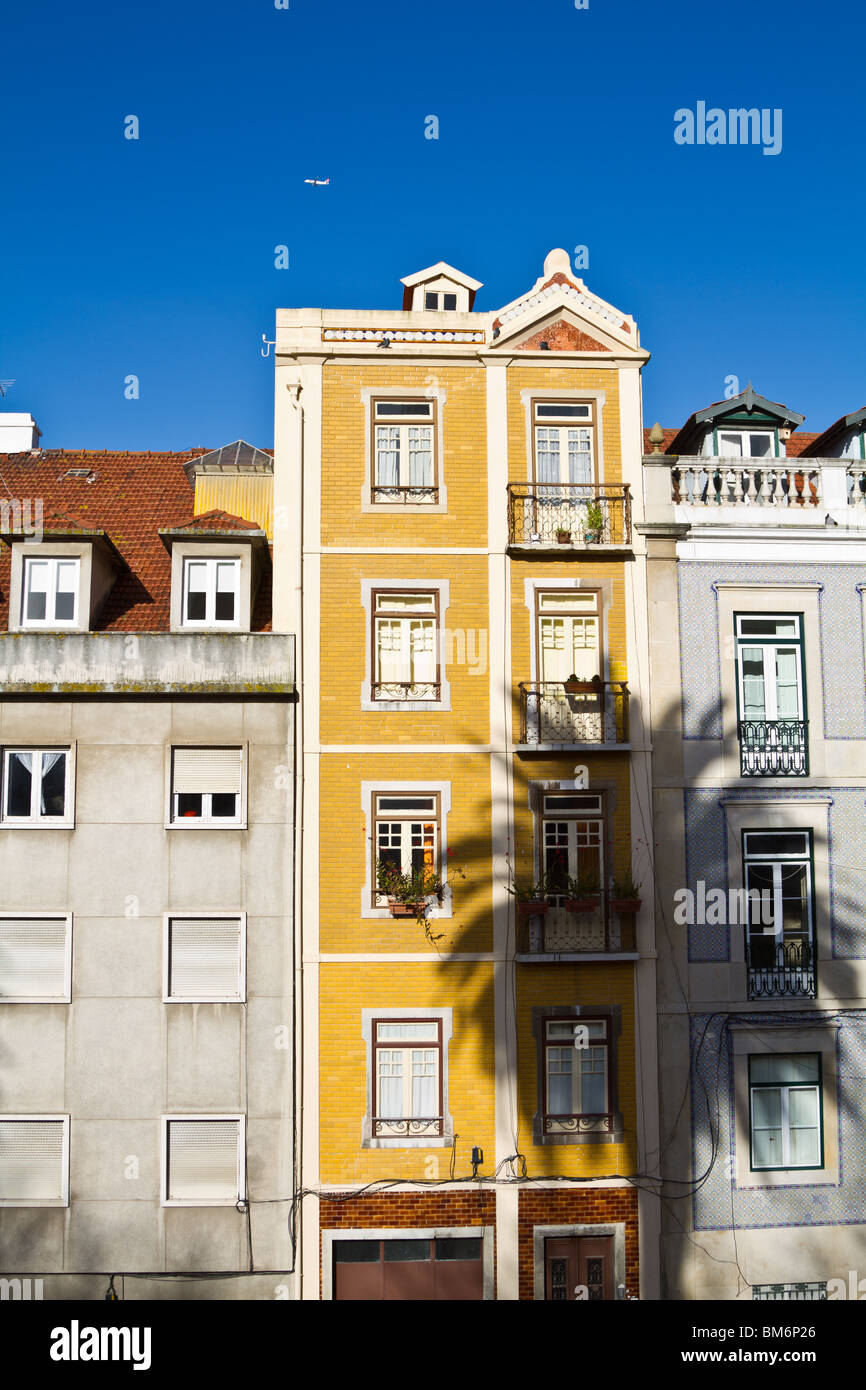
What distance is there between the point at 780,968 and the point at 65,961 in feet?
42.2

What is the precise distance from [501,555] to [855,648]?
7.00 meters

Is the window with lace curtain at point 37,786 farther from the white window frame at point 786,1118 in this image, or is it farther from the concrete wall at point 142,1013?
the white window frame at point 786,1118

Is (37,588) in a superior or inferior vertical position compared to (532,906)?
superior

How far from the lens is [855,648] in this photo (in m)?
21.6

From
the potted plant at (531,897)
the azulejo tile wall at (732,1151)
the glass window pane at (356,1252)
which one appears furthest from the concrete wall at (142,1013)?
the azulejo tile wall at (732,1151)

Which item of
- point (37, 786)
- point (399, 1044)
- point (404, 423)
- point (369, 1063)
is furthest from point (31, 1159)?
point (404, 423)

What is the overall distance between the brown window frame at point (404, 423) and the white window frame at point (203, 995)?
26.7ft

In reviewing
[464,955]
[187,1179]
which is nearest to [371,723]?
[464,955]

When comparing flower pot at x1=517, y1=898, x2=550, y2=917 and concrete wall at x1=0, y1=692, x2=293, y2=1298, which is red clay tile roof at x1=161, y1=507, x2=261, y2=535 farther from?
flower pot at x1=517, y1=898, x2=550, y2=917

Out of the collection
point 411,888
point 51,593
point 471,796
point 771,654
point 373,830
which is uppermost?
point 51,593

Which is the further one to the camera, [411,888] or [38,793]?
[38,793]

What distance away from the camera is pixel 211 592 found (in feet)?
71.3

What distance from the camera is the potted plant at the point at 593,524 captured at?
69.8 ft

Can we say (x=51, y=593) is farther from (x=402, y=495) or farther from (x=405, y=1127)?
(x=405, y=1127)
